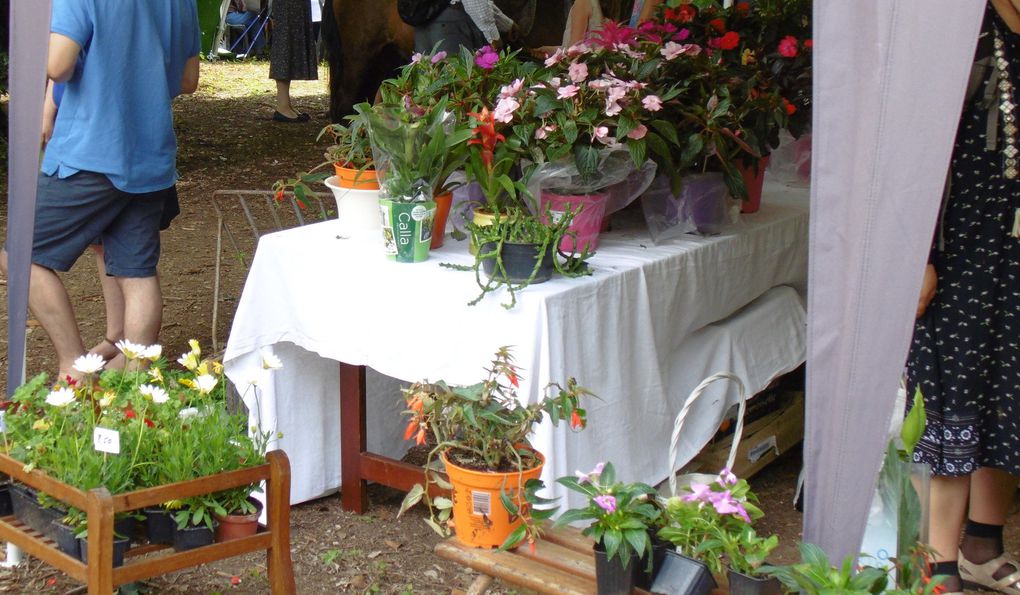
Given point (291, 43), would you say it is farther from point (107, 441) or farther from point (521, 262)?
point (107, 441)

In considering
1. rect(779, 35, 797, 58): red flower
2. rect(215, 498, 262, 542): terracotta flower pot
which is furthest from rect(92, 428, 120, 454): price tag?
rect(779, 35, 797, 58): red flower

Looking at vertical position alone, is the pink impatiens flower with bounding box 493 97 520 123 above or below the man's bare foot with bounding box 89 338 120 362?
above

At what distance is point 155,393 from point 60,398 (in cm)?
20

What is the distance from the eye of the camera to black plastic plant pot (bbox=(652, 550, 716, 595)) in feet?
6.29

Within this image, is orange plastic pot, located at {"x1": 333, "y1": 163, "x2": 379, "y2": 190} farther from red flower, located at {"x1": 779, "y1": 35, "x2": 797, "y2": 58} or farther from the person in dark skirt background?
the person in dark skirt background

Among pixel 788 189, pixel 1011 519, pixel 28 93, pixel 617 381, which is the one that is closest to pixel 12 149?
pixel 28 93

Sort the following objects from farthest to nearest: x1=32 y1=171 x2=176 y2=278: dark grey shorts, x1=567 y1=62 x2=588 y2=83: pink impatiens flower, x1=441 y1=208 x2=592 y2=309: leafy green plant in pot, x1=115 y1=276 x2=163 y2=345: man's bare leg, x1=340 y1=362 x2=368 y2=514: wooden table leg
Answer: x1=115 y1=276 x2=163 y2=345: man's bare leg
x1=32 y1=171 x2=176 y2=278: dark grey shorts
x1=340 y1=362 x2=368 y2=514: wooden table leg
x1=567 y1=62 x2=588 y2=83: pink impatiens flower
x1=441 y1=208 x2=592 y2=309: leafy green plant in pot

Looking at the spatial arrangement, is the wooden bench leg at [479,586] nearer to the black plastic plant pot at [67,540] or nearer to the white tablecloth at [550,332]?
the white tablecloth at [550,332]

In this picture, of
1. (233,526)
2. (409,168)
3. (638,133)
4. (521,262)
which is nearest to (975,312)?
(638,133)

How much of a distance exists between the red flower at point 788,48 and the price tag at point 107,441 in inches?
86.4

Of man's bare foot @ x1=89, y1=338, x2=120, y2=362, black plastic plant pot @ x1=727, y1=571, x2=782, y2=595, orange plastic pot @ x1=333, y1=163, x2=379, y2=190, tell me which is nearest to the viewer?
black plastic plant pot @ x1=727, y1=571, x2=782, y2=595

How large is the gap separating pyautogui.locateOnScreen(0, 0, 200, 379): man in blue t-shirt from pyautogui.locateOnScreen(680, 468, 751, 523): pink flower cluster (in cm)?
239

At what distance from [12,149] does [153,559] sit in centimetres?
111

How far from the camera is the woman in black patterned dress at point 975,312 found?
241cm
